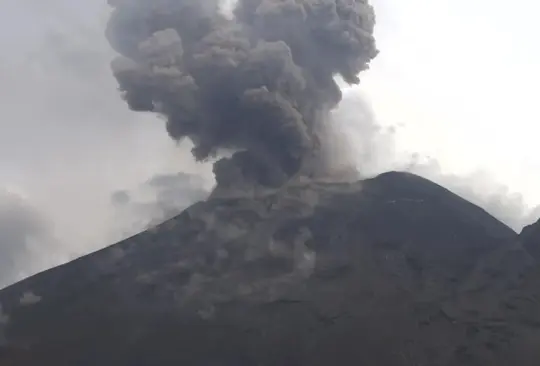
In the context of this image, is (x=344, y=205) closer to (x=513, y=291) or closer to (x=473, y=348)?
(x=513, y=291)

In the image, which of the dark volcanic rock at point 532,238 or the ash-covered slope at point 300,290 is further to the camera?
the dark volcanic rock at point 532,238

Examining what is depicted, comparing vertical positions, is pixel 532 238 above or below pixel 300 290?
below

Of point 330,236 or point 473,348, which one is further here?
point 330,236

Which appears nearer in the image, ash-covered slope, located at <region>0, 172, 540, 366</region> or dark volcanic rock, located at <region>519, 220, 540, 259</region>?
ash-covered slope, located at <region>0, 172, 540, 366</region>

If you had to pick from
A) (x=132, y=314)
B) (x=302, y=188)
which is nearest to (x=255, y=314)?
(x=132, y=314)

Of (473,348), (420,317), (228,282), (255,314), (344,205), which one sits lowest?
(473,348)

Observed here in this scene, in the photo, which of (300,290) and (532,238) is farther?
(532,238)

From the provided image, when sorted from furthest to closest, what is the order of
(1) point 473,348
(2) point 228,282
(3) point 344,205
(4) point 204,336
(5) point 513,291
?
1. (3) point 344,205
2. (2) point 228,282
3. (5) point 513,291
4. (4) point 204,336
5. (1) point 473,348

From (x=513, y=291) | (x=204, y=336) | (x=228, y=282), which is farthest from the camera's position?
(x=228, y=282)
